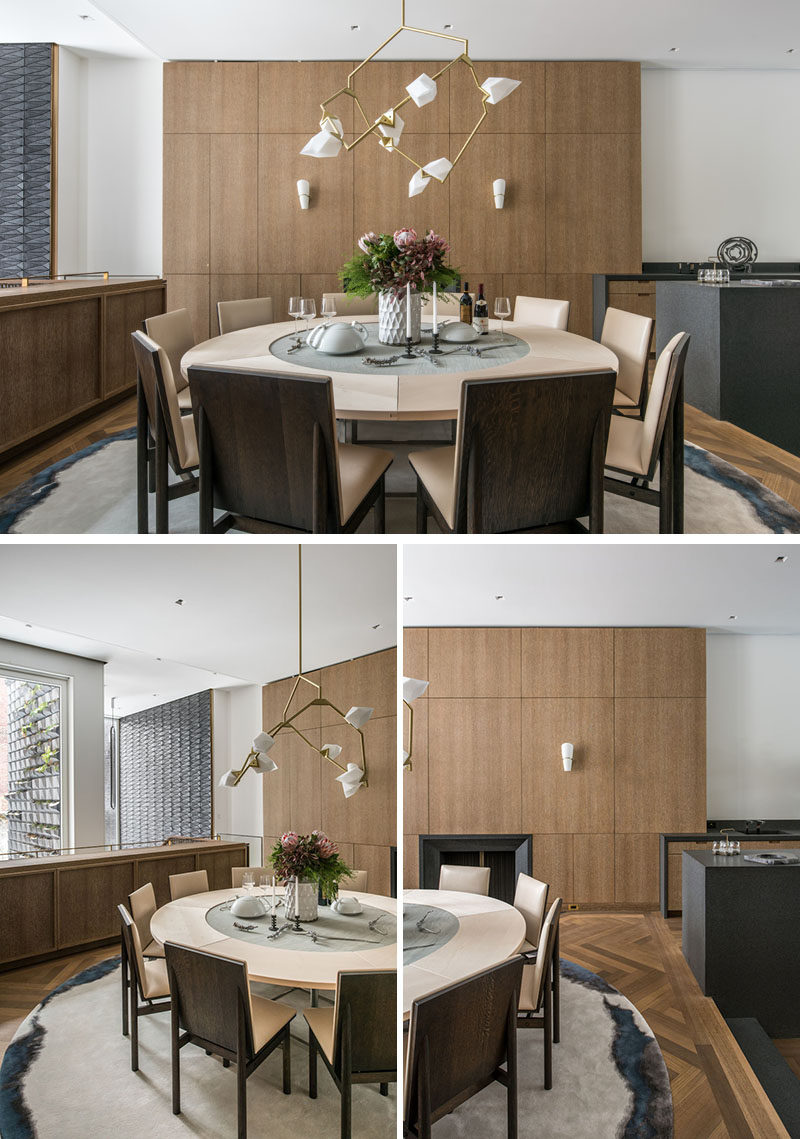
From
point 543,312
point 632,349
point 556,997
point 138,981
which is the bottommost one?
point 556,997

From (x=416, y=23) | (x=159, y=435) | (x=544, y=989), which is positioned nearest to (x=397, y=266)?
(x=159, y=435)

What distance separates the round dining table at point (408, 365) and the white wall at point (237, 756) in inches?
25.5

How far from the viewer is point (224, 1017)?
1.44 m

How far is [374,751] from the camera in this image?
4.98ft

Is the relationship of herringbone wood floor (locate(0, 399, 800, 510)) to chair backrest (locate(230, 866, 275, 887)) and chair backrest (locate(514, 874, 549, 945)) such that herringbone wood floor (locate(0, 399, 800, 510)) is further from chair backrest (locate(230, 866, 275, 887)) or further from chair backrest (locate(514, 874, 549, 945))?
chair backrest (locate(230, 866, 275, 887))

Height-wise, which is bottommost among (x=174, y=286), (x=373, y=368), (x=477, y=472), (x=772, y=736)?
(x=772, y=736)

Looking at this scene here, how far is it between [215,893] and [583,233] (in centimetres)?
618

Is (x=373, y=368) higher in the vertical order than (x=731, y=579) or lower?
higher

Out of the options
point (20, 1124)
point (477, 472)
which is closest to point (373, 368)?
point (477, 472)

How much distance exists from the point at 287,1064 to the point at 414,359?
5.68ft

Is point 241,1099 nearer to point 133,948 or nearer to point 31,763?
point 133,948

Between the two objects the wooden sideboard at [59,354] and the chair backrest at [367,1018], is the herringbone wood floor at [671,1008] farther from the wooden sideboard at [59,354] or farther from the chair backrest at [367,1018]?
the wooden sideboard at [59,354]

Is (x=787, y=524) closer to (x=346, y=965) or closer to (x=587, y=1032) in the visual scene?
(x=346, y=965)

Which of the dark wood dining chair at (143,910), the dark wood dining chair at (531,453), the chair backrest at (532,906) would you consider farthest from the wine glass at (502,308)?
the dark wood dining chair at (143,910)
